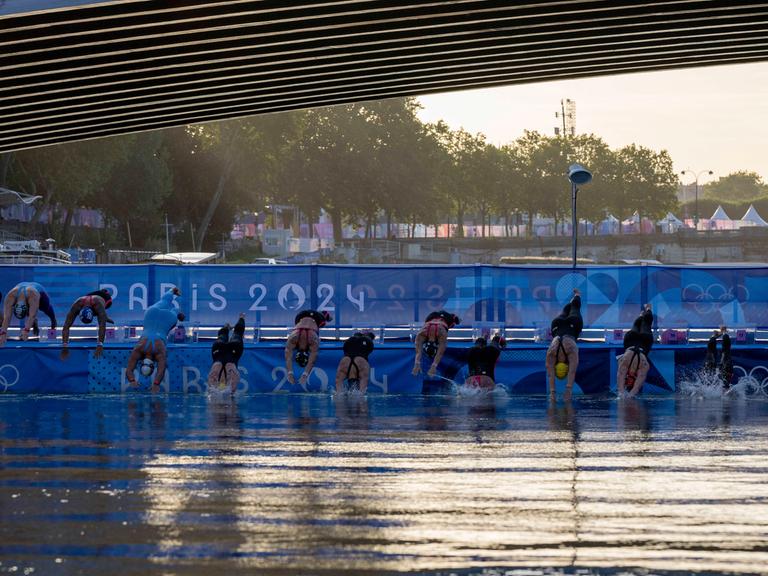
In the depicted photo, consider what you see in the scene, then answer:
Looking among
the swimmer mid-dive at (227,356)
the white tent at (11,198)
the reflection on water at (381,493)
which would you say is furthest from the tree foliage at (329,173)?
the reflection on water at (381,493)

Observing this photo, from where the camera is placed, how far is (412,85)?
3419 centimetres

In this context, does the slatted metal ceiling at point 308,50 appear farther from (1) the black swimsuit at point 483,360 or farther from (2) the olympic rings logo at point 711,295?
(1) the black swimsuit at point 483,360

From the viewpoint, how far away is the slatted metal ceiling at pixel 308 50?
2417 cm

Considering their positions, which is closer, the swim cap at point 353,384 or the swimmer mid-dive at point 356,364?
the swimmer mid-dive at point 356,364

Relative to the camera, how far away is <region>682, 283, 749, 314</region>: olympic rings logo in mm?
26391

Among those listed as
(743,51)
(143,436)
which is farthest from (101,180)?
(143,436)

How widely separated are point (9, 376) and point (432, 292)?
910 centimetres

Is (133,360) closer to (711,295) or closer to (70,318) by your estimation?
(70,318)

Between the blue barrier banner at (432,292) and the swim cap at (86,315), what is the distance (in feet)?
4.01

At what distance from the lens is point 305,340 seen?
24078 millimetres

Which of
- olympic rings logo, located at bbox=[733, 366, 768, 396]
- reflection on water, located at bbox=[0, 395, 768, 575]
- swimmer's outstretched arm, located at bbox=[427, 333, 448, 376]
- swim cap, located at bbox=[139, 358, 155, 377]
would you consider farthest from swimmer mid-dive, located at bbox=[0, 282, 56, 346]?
olympic rings logo, located at bbox=[733, 366, 768, 396]

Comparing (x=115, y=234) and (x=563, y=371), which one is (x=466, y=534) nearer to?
(x=563, y=371)

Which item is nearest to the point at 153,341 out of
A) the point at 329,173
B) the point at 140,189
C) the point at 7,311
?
the point at 7,311

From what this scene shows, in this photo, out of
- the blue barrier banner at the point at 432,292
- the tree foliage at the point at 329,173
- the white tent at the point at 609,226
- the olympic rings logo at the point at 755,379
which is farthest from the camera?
the white tent at the point at 609,226
